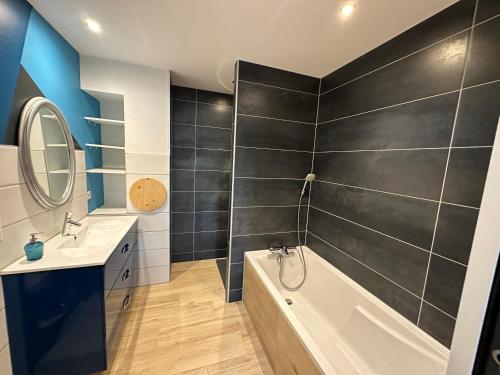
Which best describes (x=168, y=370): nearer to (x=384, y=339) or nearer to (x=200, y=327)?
(x=200, y=327)

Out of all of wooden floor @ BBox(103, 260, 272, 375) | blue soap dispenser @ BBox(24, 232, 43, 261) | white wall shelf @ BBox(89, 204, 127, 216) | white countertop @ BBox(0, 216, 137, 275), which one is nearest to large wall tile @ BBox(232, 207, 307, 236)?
wooden floor @ BBox(103, 260, 272, 375)

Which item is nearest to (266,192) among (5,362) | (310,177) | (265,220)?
(265,220)

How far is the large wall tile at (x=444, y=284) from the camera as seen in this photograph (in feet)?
3.38

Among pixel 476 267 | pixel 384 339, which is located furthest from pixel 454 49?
pixel 384 339

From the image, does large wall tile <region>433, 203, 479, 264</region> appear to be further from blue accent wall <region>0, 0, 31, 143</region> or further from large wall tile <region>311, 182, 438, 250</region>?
blue accent wall <region>0, 0, 31, 143</region>

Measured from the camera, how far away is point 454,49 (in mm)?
1059

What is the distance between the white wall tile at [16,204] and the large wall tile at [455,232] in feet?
7.90

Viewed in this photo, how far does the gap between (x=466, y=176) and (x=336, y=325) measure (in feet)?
4.86

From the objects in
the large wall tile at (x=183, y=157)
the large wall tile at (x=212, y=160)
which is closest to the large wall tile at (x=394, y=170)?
the large wall tile at (x=212, y=160)

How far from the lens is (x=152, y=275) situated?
231 centimetres

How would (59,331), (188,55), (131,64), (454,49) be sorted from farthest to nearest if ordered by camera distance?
(131,64) → (188,55) → (59,331) → (454,49)

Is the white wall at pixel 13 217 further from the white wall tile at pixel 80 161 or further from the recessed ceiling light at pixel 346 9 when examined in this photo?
the recessed ceiling light at pixel 346 9

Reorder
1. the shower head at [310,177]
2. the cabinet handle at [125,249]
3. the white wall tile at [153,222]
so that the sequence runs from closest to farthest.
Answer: the cabinet handle at [125,249]
the shower head at [310,177]
the white wall tile at [153,222]

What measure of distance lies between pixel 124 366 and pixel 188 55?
255 cm
